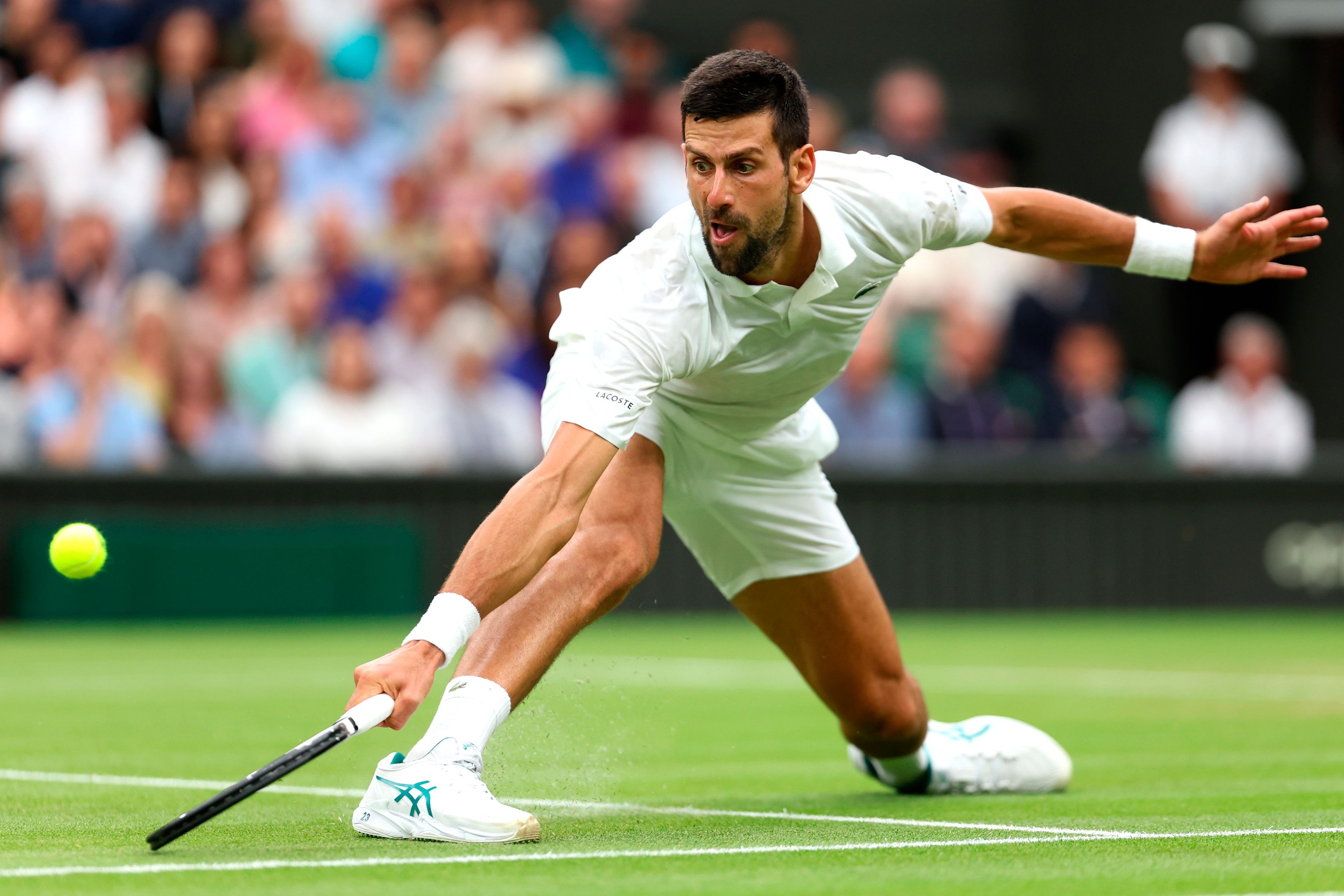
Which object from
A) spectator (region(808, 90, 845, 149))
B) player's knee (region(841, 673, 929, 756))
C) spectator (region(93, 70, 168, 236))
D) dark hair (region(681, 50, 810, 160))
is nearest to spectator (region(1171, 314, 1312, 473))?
spectator (region(808, 90, 845, 149))

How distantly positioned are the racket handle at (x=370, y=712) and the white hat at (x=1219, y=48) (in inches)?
543

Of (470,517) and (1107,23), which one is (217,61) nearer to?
(470,517)

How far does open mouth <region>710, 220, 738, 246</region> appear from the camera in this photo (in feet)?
16.8

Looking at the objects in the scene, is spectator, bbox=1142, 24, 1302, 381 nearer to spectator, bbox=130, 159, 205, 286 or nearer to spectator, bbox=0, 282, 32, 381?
spectator, bbox=130, 159, 205, 286

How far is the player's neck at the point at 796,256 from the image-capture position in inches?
209

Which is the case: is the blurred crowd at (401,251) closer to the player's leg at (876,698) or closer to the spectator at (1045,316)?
the spectator at (1045,316)

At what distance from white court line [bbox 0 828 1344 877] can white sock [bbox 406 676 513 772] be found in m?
0.32

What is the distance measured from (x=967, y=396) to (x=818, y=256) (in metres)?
10.4

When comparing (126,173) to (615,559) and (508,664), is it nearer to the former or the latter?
(615,559)

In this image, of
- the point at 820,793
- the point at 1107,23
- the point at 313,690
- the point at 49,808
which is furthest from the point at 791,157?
the point at 1107,23

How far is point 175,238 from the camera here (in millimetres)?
14461

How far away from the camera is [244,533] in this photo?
14078 millimetres

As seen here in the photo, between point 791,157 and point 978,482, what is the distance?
417 inches

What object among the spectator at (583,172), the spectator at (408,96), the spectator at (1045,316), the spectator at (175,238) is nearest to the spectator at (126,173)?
the spectator at (175,238)
